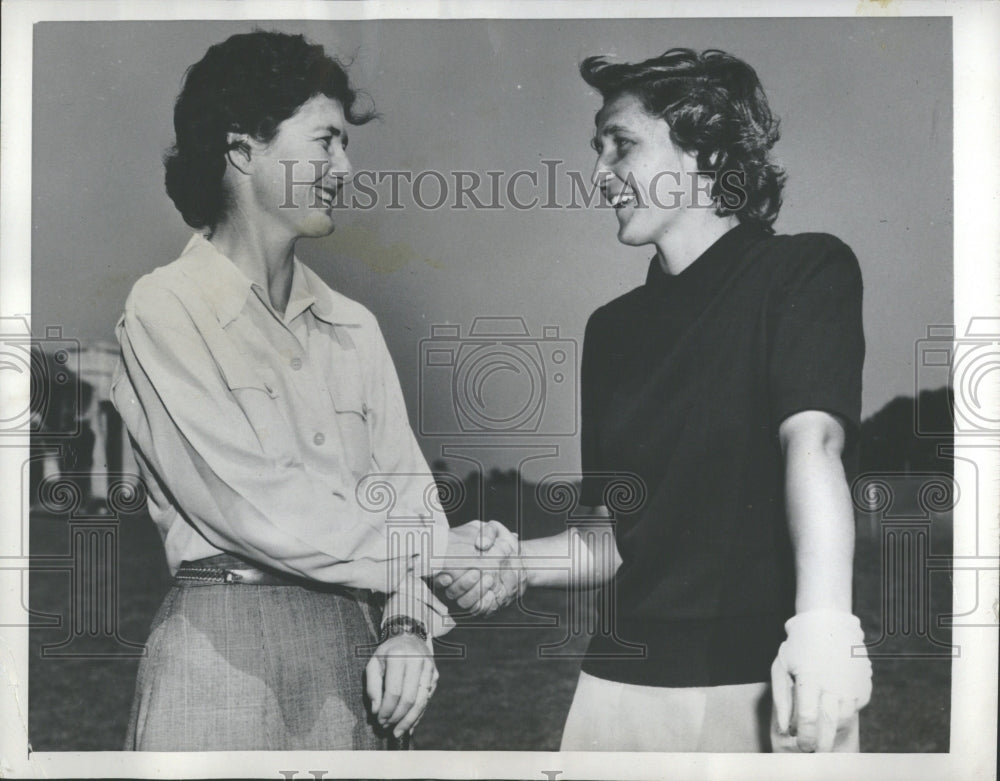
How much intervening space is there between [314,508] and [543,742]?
38.5 inches

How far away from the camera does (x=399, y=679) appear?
10.8 ft

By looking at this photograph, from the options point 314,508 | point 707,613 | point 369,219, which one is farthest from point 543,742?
point 369,219

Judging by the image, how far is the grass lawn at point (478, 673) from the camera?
3.30m

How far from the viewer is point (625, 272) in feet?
10.9

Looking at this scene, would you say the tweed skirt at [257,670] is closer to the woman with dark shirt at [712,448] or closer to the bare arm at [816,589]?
the woman with dark shirt at [712,448]

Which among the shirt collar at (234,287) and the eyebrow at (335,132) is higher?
the eyebrow at (335,132)

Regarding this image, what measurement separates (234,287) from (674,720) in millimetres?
1807

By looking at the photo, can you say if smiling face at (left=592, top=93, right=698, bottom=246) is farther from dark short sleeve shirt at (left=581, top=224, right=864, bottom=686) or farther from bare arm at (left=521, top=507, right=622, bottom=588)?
bare arm at (left=521, top=507, right=622, bottom=588)

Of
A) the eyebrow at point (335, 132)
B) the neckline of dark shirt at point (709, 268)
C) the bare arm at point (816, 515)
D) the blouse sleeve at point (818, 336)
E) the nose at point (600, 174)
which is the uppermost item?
the eyebrow at point (335, 132)

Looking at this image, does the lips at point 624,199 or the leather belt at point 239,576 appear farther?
the lips at point 624,199

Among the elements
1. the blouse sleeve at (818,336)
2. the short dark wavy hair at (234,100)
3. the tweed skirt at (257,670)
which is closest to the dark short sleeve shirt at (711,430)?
the blouse sleeve at (818,336)

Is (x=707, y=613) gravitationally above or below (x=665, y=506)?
below

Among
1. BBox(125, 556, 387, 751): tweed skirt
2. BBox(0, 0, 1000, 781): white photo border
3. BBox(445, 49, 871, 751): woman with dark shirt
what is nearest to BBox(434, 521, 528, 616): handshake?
BBox(445, 49, 871, 751): woman with dark shirt

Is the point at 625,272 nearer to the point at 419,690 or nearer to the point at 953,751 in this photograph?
the point at 419,690
